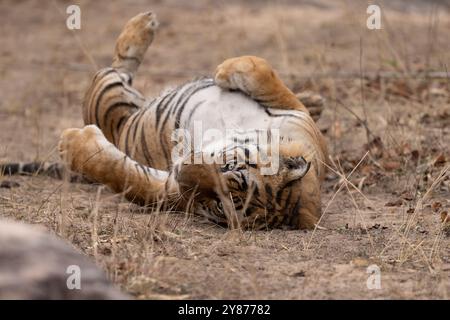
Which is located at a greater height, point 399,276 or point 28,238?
point 28,238

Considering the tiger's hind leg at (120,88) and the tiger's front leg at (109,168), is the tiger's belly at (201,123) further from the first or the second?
the tiger's hind leg at (120,88)

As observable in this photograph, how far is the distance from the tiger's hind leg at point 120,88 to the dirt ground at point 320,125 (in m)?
0.45

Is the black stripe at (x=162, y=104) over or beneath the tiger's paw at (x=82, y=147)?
over

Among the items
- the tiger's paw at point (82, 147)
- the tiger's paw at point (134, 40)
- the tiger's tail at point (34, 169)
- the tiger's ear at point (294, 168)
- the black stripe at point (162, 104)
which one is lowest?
the tiger's tail at point (34, 169)

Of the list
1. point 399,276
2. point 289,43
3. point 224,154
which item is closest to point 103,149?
point 224,154

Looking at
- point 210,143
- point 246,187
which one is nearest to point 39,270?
point 246,187

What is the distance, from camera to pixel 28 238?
2.67 m

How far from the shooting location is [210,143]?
15.5 feet

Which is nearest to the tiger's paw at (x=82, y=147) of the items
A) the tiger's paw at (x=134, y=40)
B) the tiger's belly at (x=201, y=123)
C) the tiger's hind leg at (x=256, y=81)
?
the tiger's belly at (x=201, y=123)

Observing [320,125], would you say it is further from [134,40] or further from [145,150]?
[145,150]

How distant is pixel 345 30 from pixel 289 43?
75 centimetres

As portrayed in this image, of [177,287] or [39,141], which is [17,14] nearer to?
[39,141]

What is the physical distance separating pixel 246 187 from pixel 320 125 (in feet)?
9.00

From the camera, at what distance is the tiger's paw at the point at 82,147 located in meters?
4.90
